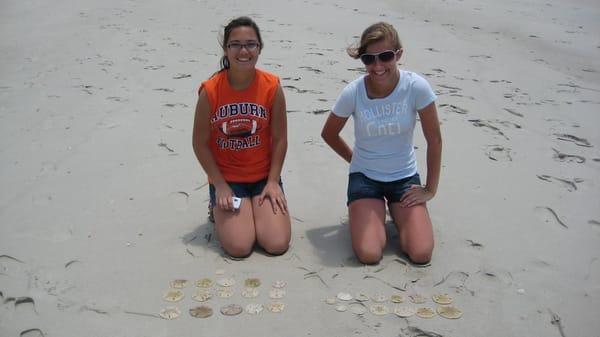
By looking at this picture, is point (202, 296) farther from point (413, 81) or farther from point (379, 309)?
point (413, 81)

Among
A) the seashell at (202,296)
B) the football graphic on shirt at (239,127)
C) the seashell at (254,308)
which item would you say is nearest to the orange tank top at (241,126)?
the football graphic on shirt at (239,127)

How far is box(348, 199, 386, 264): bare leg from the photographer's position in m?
2.84

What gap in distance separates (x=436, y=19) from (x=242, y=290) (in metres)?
8.03

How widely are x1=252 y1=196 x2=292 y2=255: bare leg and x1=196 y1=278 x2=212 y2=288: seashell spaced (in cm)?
40

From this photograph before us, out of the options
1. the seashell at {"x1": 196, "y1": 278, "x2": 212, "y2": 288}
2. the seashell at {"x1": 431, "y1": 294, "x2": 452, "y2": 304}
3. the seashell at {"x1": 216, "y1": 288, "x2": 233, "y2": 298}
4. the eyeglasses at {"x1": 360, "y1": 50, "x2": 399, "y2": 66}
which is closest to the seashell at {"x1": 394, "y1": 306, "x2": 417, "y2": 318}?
the seashell at {"x1": 431, "y1": 294, "x2": 452, "y2": 304}

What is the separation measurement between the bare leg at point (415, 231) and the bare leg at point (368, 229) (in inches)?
3.9

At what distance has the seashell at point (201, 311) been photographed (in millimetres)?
2449

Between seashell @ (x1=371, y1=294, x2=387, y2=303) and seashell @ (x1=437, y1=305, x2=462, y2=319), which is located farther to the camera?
seashell @ (x1=371, y1=294, x2=387, y2=303)

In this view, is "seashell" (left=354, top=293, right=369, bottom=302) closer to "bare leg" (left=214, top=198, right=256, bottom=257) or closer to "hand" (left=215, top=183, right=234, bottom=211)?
"bare leg" (left=214, top=198, right=256, bottom=257)

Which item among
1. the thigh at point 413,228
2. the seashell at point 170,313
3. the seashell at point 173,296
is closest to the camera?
the seashell at point 170,313

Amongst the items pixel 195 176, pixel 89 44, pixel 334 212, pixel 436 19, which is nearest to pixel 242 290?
pixel 334 212

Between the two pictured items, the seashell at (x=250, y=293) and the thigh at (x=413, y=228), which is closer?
the seashell at (x=250, y=293)

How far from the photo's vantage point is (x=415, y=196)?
3.01 m

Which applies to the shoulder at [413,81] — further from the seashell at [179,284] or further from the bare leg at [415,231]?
the seashell at [179,284]
